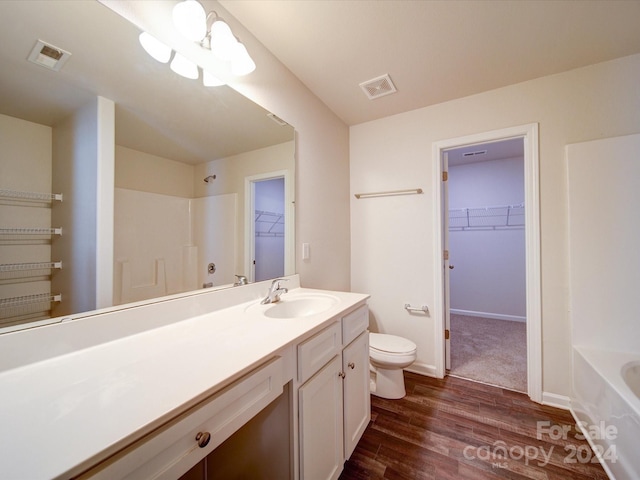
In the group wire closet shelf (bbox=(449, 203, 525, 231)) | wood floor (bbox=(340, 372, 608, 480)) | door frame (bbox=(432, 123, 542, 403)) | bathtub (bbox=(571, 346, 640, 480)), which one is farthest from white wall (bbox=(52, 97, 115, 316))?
wire closet shelf (bbox=(449, 203, 525, 231))

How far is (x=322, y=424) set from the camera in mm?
1039

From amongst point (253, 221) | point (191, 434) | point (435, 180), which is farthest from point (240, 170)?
point (435, 180)

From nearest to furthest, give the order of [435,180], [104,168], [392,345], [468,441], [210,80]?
[104,168], [210,80], [468,441], [392,345], [435,180]

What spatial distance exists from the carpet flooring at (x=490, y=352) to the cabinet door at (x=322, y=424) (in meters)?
1.53

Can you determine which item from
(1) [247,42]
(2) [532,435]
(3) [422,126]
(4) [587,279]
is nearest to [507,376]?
(2) [532,435]

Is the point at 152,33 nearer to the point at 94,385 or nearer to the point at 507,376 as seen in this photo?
the point at 94,385

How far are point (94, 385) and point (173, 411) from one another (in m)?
0.25

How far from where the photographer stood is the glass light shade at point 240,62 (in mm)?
1234

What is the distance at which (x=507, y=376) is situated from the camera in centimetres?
210

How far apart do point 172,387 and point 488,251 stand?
14.3 ft

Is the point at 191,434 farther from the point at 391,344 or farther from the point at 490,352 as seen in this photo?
the point at 490,352

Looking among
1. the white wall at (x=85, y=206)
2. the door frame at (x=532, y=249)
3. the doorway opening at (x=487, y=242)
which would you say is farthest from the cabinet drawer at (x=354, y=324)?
the doorway opening at (x=487, y=242)

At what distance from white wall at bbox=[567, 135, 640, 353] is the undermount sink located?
5.61ft

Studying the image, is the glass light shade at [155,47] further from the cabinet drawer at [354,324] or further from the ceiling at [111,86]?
the cabinet drawer at [354,324]
